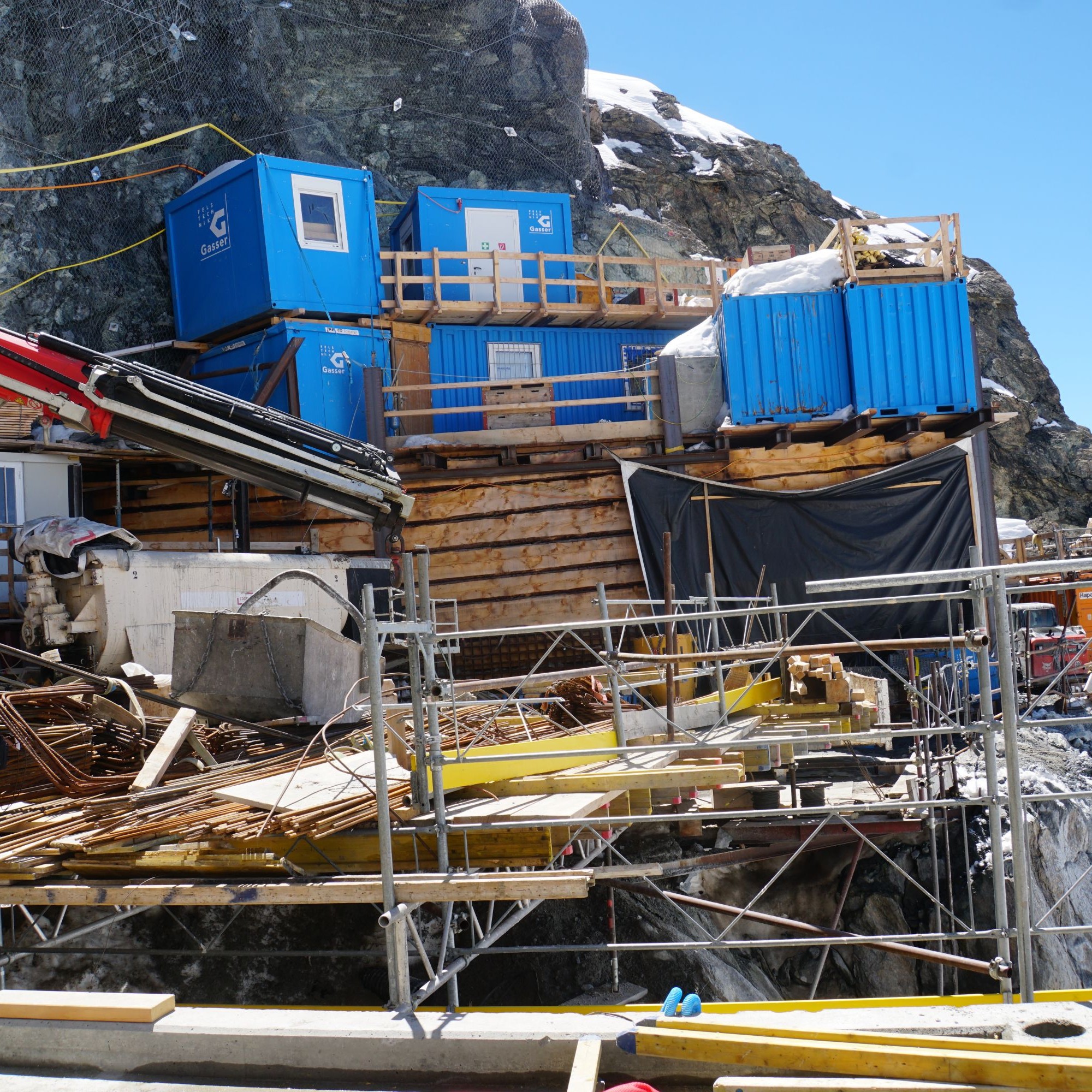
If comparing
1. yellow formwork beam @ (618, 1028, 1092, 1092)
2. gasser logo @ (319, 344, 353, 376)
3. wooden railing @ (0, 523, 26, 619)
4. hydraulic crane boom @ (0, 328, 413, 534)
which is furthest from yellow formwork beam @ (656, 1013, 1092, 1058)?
gasser logo @ (319, 344, 353, 376)

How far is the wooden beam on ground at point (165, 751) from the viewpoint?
8102 millimetres

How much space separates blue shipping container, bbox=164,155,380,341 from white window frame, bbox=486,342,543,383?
2.53 metres

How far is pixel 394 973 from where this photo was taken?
18.6 feet

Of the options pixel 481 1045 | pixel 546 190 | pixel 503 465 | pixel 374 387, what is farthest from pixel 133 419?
pixel 546 190

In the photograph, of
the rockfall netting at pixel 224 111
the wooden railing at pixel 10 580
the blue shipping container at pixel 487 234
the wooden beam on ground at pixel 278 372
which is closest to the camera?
the wooden railing at pixel 10 580

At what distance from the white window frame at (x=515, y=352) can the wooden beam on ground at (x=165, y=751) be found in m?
12.7

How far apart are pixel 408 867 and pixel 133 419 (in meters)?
9.12

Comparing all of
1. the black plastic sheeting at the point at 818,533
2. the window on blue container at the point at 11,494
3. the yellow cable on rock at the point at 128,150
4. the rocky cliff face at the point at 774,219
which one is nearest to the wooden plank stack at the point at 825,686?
the black plastic sheeting at the point at 818,533

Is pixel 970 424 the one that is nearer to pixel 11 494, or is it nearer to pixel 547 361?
pixel 547 361

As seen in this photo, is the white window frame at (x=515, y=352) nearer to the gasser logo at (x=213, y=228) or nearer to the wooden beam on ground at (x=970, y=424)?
the gasser logo at (x=213, y=228)

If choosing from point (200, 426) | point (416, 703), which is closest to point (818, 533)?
point (200, 426)

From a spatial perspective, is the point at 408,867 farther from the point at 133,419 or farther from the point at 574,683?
the point at 133,419

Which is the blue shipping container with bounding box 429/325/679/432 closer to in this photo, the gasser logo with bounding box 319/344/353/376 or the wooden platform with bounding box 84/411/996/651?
the gasser logo with bounding box 319/344/353/376

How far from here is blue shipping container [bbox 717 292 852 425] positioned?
17.9 metres
